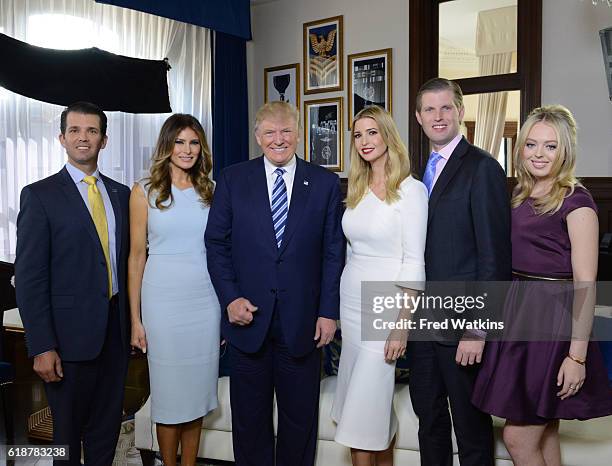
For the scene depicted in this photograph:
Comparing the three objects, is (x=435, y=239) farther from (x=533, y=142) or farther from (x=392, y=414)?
(x=392, y=414)

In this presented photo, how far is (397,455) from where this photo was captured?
2732mm

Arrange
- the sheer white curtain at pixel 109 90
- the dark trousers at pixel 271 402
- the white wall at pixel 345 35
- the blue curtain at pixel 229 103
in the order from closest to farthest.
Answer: the dark trousers at pixel 271 402, the sheer white curtain at pixel 109 90, the white wall at pixel 345 35, the blue curtain at pixel 229 103

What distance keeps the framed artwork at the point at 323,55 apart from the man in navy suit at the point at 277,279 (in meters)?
3.46

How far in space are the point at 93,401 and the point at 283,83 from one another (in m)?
4.29

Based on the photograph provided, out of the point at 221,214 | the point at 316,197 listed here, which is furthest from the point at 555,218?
the point at 221,214

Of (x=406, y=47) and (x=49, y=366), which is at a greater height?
(x=406, y=47)

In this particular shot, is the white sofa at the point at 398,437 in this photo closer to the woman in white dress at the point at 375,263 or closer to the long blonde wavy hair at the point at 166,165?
the woman in white dress at the point at 375,263

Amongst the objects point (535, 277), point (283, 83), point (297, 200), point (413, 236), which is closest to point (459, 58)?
point (283, 83)

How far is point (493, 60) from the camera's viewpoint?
5.24 metres

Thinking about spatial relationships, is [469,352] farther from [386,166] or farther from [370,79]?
[370,79]

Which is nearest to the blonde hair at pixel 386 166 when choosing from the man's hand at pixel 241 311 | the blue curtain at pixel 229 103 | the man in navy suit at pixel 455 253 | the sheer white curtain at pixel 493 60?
the man in navy suit at pixel 455 253

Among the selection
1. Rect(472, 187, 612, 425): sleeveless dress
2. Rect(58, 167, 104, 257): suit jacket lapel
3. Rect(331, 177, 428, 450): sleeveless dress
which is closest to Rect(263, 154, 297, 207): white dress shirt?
Rect(331, 177, 428, 450): sleeveless dress

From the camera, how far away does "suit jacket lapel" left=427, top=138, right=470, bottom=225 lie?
2295mm

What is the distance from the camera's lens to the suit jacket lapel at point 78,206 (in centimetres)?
238
